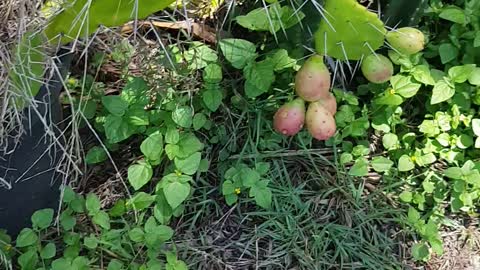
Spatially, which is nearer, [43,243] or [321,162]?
[43,243]

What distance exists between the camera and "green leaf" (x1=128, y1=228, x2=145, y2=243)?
1.55 m

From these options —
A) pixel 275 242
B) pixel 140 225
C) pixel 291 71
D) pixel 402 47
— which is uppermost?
pixel 402 47

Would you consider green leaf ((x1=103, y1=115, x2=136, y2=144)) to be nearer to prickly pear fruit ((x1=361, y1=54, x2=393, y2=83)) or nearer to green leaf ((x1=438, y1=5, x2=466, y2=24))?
prickly pear fruit ((x1=361, y1=54, x2=393, y2=83))

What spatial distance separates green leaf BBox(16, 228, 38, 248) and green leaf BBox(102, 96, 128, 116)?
30 centimetres

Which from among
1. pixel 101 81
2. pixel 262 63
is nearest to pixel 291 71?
pixel 262 63

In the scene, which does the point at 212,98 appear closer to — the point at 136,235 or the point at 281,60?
the point at 281,60

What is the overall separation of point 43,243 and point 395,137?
2.67 feet

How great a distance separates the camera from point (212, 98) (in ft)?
5.42

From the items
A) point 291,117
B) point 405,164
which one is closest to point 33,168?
point 291,117

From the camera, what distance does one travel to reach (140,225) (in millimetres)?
1613

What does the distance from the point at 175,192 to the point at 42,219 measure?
0.90 ft

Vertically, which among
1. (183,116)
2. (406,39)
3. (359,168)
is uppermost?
(406,39)

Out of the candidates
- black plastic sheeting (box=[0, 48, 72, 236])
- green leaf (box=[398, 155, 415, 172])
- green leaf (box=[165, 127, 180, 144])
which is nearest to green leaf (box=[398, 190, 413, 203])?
green leaf (box=[398, 155, 415, 172])

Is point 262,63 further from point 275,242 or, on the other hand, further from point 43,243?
point 43,243
